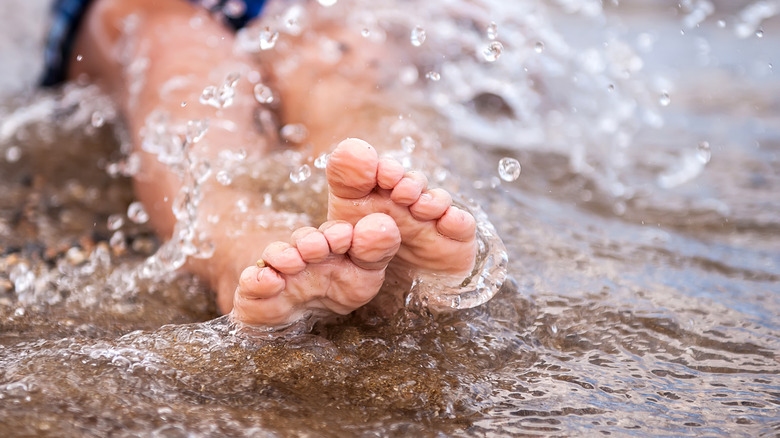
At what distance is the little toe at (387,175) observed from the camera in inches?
37.7

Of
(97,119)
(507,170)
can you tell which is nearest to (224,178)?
(507,170)

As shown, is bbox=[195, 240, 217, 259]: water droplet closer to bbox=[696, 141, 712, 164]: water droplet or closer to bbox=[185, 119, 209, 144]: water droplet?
bbox=[185, 119, 209, 144]: water droplet

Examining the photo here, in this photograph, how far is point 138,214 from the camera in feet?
5.48

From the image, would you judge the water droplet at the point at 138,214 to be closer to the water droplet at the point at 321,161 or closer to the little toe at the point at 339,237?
the water droplet at the point at 321,161

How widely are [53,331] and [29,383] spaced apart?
0.72 ft

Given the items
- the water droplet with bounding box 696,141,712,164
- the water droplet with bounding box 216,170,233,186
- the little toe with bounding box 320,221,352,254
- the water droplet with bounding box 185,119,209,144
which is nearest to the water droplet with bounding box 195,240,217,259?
the water droplet with bounding box 216,170,233,186

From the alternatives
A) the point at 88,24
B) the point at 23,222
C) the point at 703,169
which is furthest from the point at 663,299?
the point at 88,24

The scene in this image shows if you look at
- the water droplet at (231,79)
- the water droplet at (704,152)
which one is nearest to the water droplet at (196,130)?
the water droplet at (231,79)

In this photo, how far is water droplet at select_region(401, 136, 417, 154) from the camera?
147cm

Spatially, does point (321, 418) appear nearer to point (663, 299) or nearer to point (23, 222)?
point (663, 299)

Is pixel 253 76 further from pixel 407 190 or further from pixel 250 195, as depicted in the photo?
pixel 407 190

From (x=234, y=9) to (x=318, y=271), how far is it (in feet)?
4.14

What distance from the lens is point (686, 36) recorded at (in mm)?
4730

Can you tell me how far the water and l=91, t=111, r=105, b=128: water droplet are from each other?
0.07ft
